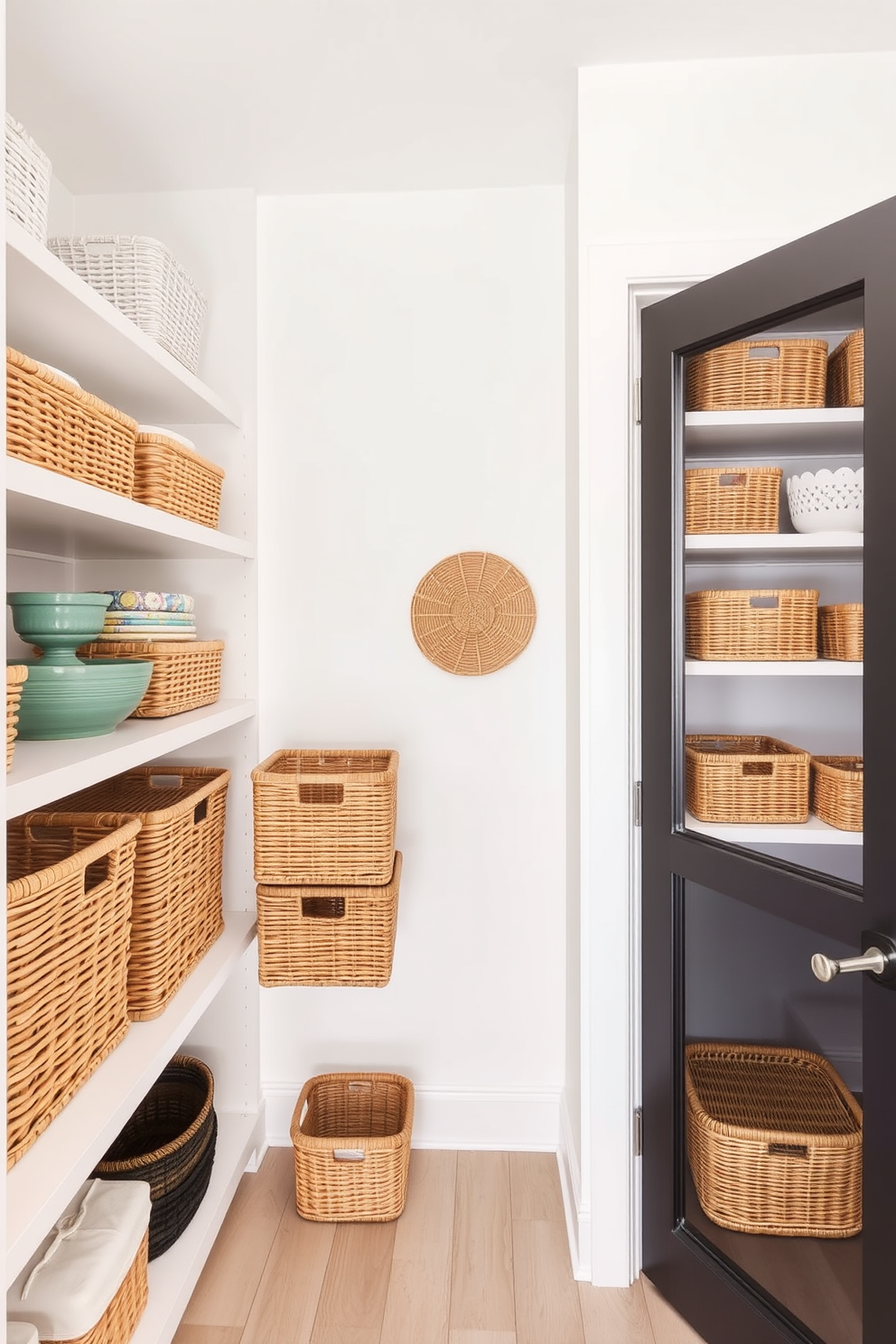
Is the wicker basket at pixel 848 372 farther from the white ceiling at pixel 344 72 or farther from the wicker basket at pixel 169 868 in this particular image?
the wicker basket at pixel 169 868

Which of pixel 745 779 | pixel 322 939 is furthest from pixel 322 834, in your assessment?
pixel 745 779

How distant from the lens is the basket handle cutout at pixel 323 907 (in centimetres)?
185

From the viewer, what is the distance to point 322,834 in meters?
1.79

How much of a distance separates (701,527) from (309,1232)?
181 cm

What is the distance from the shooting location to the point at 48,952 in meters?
1.14

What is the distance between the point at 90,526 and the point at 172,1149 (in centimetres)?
129

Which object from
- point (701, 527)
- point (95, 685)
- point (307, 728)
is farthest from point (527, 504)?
point (95, 685)

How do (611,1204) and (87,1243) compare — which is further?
(611,1204)

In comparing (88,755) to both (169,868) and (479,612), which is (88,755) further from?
(479,612)

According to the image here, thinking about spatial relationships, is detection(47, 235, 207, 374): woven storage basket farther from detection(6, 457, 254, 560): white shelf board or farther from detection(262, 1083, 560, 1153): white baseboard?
detection(262, 1083, 560, 1153): white baseboard

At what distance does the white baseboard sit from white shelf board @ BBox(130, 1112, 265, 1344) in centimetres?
16

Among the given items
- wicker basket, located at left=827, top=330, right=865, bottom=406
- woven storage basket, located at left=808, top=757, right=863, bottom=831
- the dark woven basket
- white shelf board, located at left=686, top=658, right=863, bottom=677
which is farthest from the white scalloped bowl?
the dark woven basket

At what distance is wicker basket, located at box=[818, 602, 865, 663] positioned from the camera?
1308 millimetres

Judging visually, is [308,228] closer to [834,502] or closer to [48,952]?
[834,502]
